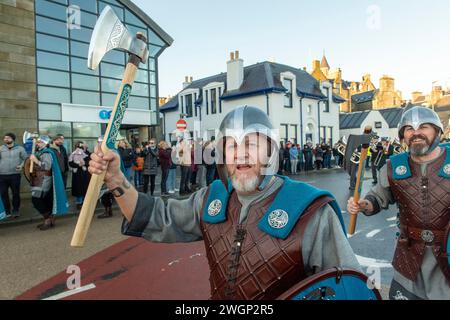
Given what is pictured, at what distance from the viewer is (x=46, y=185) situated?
22.8 feet

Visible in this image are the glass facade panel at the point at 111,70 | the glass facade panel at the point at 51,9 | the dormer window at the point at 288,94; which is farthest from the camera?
the dormer window at the point at 288,94

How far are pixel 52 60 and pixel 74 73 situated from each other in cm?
105

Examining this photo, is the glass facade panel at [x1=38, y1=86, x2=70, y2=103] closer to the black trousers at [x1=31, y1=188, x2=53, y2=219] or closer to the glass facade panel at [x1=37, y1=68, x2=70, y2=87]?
the glass facade panel at [x1=37, y1=68, x2=70, y2=87]

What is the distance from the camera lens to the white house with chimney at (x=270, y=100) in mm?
23859

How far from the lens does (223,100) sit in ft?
84.4

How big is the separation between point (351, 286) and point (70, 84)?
1478 centimetres

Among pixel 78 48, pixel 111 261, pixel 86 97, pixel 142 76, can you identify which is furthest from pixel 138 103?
pixel 111 261

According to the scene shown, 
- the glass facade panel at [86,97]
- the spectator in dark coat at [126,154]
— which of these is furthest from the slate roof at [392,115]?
the spectator in dark coat at [126,154]

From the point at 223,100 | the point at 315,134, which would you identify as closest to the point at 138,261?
the point at 223,100

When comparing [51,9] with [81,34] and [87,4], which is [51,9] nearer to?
[81,34]

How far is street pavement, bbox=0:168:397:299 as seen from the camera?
391cm

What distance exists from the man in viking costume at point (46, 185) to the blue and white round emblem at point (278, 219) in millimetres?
6461

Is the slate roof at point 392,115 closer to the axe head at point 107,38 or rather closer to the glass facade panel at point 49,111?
the glass facade panel at point 49,111
